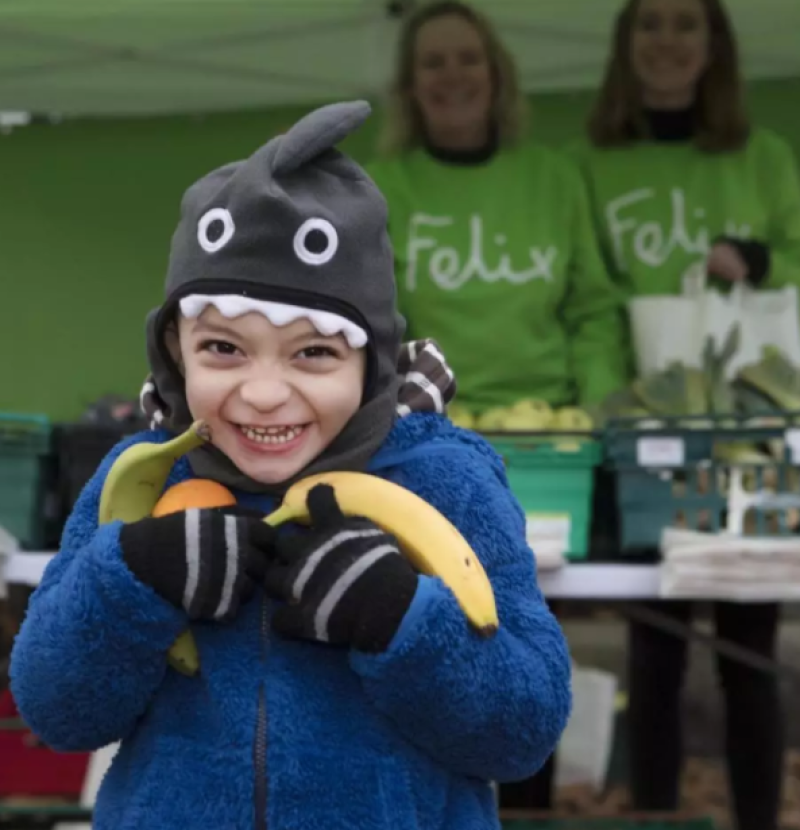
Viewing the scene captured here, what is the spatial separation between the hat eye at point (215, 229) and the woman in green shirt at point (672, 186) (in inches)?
68.1

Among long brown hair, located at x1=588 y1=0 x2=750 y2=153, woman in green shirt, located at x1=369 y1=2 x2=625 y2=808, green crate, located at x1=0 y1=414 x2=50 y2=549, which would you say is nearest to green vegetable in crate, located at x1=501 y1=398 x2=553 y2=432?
woman in green shirt, located at x1=369 y1=2 x2=625 y2=808

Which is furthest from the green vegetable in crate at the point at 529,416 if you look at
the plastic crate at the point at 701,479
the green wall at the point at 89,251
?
the green wall at the point at 89,251

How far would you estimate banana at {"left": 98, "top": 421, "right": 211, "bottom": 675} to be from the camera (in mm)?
1152

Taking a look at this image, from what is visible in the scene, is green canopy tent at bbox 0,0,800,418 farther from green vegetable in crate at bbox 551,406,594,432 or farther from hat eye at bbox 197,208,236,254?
hat eye at bbox 197,208,236,254

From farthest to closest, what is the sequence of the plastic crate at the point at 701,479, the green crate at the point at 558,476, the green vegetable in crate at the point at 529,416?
1. the green vegetable in crate at the point at 529,416
2. the green crate at the point at 558,476
3. the plastic crate at the point at 701,479

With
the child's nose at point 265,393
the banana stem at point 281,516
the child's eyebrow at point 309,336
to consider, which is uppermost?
the child's eyebrow at point 309,336

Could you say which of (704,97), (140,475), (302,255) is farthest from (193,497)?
(704,97)

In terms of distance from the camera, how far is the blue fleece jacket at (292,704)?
1098 mm

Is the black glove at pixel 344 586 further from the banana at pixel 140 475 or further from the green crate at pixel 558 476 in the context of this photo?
the green crate at pixel 558 476

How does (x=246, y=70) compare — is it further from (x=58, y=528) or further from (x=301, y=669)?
(x=301, y=669)

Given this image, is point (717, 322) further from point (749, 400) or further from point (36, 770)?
point (36, 770)

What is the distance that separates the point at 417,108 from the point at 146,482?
1.83 meters

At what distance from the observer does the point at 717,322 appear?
8.15ft

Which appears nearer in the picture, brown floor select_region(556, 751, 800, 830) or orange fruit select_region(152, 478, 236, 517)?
orange fruit select_region(152, 478, 236, 517)
